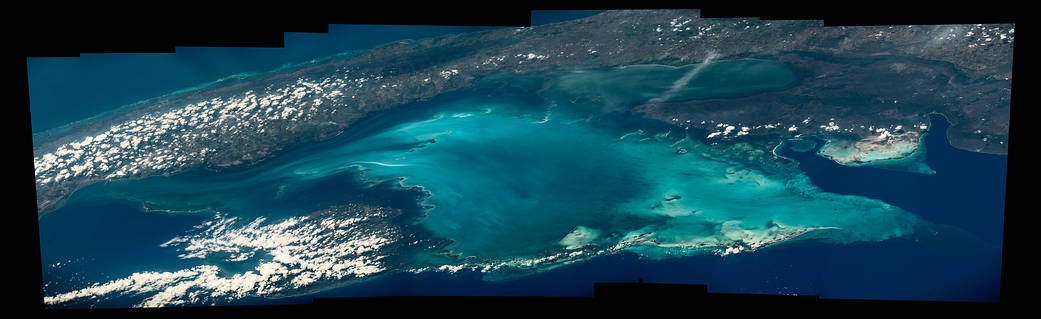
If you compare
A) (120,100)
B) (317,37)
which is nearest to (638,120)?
(317,37)

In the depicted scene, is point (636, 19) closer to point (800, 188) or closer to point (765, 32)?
point (765, 32)

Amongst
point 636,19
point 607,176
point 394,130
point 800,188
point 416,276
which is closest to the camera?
point 416,276

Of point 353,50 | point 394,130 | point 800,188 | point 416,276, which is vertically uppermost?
point 353,50

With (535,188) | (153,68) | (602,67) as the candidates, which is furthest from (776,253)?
(153,68)

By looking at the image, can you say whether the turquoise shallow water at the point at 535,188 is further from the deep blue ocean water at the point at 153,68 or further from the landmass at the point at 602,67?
the deep blue ocean water at the point at 153,68

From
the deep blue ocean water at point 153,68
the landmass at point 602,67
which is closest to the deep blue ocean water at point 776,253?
the deep blue ocean water at point 153,68

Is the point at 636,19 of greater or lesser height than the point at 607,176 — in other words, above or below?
above

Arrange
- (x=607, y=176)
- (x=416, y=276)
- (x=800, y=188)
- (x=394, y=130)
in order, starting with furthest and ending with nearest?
(x=394, y=130) → (x=607, y=176) → (x=800, y=188) → (x=416, y=276)
